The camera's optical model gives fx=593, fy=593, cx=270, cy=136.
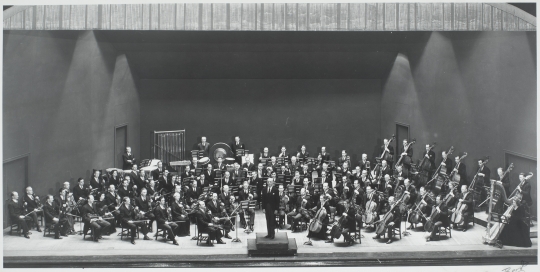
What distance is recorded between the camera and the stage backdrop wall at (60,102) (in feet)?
38.2

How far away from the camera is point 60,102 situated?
13234 millimetres

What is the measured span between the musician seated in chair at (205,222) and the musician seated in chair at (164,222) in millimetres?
545

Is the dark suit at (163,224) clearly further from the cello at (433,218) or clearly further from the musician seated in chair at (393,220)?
the cello at (433,218)

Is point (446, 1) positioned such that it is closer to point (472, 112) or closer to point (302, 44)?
point (472, 112)

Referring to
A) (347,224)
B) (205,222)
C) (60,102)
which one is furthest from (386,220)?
(60,102)

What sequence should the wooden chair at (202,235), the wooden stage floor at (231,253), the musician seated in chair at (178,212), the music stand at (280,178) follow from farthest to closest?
the music stand at (280,178)
the musician seated in chair at (178,212)
the wooden chair at (202,235)
the wooden stage floor at (231,253)

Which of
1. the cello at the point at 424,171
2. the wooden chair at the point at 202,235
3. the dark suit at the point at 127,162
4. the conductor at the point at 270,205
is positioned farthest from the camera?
the dark suit at the point at 127,162

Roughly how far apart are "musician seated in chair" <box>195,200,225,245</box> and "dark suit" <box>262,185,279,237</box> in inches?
43.4

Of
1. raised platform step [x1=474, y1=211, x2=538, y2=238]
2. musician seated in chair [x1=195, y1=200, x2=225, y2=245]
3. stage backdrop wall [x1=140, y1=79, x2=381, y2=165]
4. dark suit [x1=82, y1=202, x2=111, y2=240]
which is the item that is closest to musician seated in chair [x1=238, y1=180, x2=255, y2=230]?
musician seated in chair [x1=195, y1=200, x2=225, y2=245]

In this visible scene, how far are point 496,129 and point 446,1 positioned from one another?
342 centimetres

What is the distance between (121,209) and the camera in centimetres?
1123

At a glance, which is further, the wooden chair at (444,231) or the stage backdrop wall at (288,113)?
the stage backdrop wall at (288,113)

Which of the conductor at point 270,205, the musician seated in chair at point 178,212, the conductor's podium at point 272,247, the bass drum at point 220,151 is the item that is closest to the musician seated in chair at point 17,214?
the musician seated in chair at point 178,212

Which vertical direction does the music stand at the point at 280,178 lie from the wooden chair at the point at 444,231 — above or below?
above
